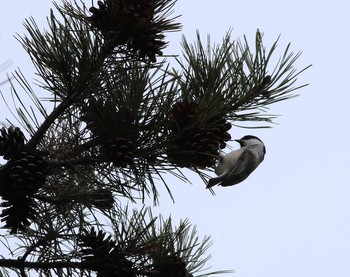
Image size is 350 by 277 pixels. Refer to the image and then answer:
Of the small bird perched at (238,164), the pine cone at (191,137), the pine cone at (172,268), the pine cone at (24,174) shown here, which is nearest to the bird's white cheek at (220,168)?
the small bird perched at (238,164)

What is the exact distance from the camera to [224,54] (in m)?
1.74

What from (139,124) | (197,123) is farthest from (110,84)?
(197,123)

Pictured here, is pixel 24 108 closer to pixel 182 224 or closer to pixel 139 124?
pixel 139 124

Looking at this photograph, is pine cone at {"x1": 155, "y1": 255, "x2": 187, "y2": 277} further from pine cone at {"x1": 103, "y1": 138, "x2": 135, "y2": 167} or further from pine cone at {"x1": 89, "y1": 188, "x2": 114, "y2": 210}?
pine cone at {"x1": 103, "y1": 138, "x2": 135, "y2": 167}

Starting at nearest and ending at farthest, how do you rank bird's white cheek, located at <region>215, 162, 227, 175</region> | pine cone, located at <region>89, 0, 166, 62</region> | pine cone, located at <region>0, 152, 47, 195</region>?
pine cone, located at <region>0, 152, 47, 195</region> < pine cone, located at <region>89, 0, 166, 62</region> < bird's white cheek, located at <region>215, 162, 227, 175</region>

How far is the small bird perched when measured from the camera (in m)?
1.64

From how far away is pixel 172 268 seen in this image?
1.68 m

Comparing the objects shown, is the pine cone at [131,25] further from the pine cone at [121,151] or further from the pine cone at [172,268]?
the pine cone at [172,268]

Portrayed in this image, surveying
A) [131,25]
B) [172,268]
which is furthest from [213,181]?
[131,25]

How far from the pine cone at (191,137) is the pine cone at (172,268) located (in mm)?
287

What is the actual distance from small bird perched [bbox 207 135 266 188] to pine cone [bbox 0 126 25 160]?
1.59 ft

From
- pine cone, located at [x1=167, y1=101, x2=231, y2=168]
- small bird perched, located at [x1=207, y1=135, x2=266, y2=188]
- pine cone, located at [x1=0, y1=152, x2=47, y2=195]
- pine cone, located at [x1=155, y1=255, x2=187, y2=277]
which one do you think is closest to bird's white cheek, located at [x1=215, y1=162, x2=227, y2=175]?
small bird perched, located at [x1=207, y1=135, x2=266, y2=188]

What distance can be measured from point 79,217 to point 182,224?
0.97ft

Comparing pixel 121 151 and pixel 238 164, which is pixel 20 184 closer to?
pixel 121 151
